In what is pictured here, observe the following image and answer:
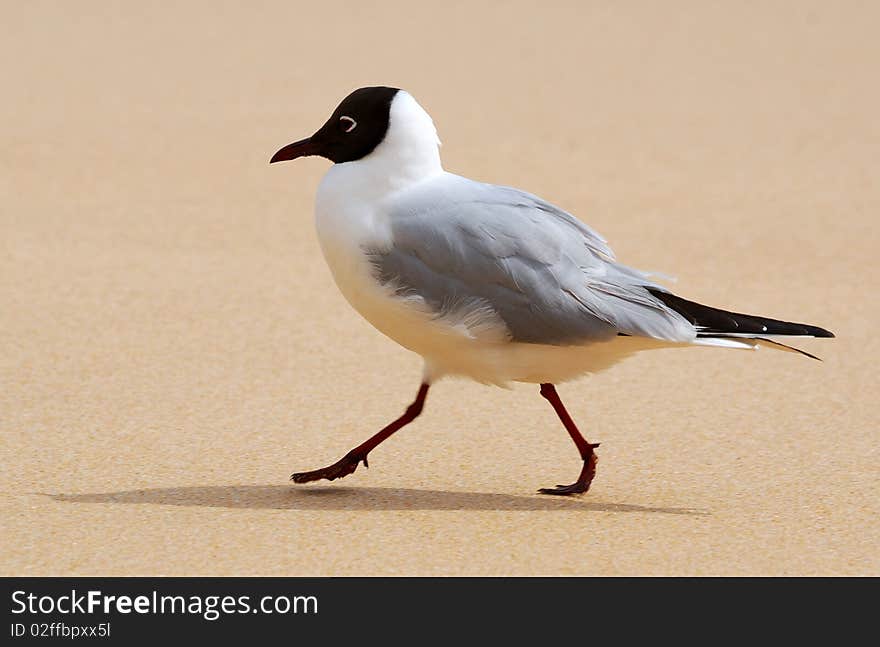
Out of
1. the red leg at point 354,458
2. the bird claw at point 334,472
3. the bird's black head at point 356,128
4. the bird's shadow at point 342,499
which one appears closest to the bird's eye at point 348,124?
the bird's black head at point 356,128

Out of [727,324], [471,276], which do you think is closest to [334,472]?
[471,276]

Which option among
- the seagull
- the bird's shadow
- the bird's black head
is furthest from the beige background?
the bird's black head

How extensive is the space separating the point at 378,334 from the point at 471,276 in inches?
91.3

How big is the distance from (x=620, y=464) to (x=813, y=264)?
324cm

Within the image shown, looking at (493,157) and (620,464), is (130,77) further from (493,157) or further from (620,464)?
(620,464)

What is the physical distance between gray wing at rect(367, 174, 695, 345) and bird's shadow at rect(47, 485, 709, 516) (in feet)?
1.59

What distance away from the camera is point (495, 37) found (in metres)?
12.9

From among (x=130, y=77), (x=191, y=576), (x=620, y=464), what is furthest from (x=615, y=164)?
(x=191, y=576)

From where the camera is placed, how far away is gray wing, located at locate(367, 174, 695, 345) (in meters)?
4.36

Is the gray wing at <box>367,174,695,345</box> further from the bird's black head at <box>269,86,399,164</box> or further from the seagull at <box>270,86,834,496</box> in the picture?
the bird's black head at <box>269,86,399,164</box>

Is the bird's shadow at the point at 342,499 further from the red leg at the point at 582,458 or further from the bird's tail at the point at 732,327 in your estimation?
the bird's tail at the point at 732,327

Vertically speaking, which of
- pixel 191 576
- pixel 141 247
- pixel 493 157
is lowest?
pixel 191 576

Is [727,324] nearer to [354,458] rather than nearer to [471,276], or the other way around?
[471,276]

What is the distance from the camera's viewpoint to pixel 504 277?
438 cm
